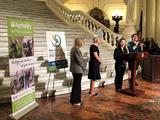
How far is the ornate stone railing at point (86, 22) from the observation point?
1215 cm

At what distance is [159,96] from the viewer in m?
7.47

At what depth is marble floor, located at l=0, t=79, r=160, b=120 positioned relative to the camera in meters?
5.69

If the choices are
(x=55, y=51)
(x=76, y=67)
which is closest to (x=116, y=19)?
(x=55, y=51)

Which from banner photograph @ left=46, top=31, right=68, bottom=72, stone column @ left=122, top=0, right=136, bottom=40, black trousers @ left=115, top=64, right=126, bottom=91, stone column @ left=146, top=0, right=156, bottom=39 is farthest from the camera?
stone column @ left=146, top=0, right=156, bottom=39

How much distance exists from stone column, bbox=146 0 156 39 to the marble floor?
19.2 ft


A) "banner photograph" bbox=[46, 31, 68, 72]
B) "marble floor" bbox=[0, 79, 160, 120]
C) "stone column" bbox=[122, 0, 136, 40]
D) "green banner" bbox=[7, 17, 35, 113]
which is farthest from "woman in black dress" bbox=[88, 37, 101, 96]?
"stone column" bbox=[122, 0, 136, 40]

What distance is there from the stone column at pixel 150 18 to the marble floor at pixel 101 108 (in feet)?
19.2

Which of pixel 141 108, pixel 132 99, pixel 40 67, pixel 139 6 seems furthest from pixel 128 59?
pixel 139 6

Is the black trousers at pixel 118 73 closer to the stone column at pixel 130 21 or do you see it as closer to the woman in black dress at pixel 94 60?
the woman in black dress at pixel 94 60

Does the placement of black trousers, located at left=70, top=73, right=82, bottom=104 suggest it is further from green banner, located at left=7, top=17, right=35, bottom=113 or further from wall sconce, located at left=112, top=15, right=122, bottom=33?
wall sconce, located at left=112, top=15, right=122, bottom=33

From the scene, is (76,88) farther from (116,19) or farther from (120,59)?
(116,19)

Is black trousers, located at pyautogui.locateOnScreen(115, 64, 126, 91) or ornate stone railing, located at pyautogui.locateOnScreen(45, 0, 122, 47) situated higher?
ornate stone railing, located at pyautogui.locateOnScreen(45, 0, 122, 47)

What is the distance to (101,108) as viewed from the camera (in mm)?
6312

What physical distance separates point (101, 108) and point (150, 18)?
8.00 meters
